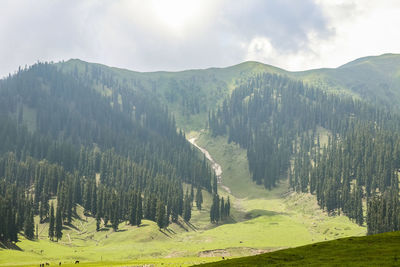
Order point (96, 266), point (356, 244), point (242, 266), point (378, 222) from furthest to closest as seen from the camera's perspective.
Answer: point (378, 222) → point (96, 266) → point (356, 244) → point (242, 266)

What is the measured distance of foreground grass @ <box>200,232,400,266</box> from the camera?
2206 inches

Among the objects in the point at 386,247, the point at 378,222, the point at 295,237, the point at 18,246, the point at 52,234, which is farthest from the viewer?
the point at 295,237

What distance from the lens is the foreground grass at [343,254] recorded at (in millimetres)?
56031

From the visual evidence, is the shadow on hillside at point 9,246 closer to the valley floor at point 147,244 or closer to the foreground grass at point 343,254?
the valley floor at point 147,244

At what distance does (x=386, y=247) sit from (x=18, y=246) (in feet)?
412

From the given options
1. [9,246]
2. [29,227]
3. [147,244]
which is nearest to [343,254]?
[147,244]

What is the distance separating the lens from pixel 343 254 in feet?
205

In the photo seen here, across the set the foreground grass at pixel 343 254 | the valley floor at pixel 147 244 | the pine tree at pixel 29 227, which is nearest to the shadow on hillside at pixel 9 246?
the valley floor at pixel 147 244

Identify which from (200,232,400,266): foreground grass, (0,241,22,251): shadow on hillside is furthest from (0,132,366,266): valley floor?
(200,232,400,266): foreground grass

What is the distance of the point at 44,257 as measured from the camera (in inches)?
5276

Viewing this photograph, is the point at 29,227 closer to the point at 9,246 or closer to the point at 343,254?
the point at 9,246

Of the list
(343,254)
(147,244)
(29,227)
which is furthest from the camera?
(147,244)

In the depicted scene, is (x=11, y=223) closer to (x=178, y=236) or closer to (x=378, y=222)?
(x=178, y=236)

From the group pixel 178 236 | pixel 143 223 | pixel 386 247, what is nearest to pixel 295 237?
pixel 178 236
